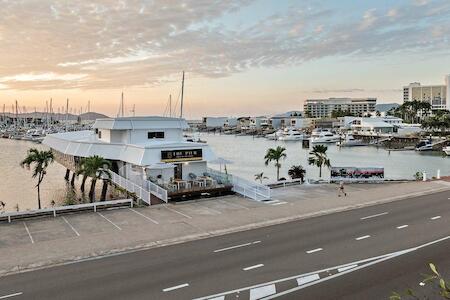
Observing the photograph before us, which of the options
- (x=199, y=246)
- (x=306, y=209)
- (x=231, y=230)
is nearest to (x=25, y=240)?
(x=199, y=246)

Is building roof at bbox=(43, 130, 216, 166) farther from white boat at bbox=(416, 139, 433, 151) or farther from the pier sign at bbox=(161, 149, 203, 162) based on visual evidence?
white boat at bbox=(416, 139, 433, 151)

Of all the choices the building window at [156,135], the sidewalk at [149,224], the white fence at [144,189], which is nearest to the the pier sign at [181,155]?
the white fence at [144,189]

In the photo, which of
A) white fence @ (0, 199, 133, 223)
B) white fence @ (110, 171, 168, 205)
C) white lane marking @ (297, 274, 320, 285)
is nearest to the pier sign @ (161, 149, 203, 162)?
white fence @ (110, 171, 168, 205)

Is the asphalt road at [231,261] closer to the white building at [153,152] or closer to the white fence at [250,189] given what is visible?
the white fence at [250,189]

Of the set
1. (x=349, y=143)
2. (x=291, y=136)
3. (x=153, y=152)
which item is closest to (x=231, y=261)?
(x=153, y=152)

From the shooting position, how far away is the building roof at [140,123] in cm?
3338

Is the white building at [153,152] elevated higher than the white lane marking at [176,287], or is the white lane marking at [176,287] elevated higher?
the white building at [153,152]

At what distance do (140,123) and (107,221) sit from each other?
526 inches

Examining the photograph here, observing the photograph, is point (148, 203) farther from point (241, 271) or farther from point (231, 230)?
point (241, 271)

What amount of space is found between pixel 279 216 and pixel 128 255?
30.9 feet

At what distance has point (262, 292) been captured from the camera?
12359 mm

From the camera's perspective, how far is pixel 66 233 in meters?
19.5

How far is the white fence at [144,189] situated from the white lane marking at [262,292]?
14.6m

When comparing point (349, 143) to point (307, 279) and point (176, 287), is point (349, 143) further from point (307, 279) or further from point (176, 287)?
point (176, 287)
